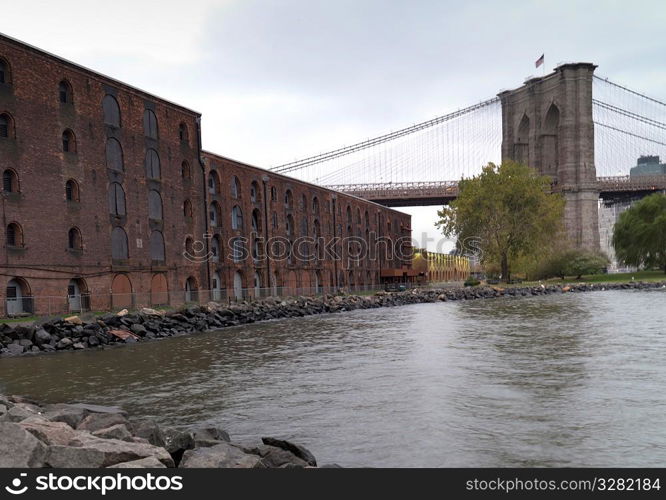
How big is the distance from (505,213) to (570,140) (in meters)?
32.9

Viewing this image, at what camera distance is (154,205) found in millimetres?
38719

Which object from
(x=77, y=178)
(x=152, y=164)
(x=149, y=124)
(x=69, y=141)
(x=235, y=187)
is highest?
(x=149, y=124)

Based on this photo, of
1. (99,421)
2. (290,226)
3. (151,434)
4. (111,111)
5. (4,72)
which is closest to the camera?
(151,434)

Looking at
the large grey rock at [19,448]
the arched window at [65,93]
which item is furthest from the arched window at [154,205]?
the large grey rock at [19,448]

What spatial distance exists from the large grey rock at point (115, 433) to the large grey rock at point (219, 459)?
3.86ft

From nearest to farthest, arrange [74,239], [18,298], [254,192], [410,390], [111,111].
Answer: [410,390] → [18,298] → [74,239] → [111,111] → [254,192]

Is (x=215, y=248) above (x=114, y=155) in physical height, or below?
below

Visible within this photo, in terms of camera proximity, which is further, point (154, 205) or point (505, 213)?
point (505, 213)

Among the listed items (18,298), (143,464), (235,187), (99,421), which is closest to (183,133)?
(235,187)

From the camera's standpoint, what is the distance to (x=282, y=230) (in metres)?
55.2

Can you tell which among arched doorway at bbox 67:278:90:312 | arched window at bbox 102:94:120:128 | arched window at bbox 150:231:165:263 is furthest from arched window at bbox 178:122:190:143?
arched doorway at bbox 67:278:90:312

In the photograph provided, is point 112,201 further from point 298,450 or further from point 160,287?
point 298,450

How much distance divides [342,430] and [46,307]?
80.9ft

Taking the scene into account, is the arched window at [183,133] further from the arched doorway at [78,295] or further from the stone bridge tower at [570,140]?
the stone bridge tower at [570,140]
